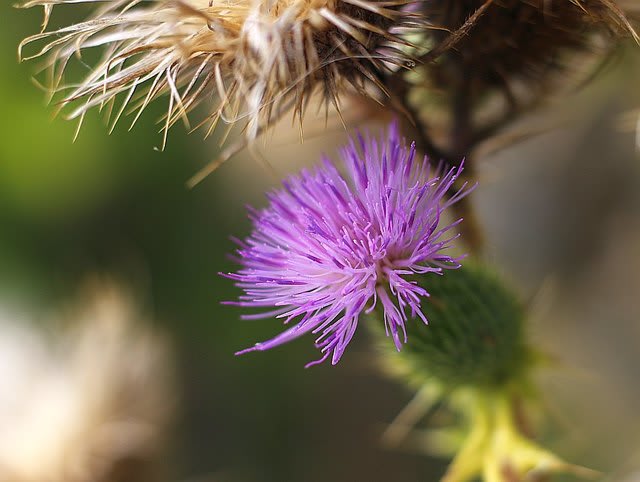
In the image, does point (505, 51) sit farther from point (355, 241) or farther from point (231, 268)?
point (231, 268)

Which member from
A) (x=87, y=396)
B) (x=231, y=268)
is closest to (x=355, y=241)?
(x=87, y=396)

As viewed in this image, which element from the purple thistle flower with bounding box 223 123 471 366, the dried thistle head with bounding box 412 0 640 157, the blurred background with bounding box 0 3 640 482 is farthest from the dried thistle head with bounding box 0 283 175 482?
the dried thistle head with bounding box 412 0 640 157

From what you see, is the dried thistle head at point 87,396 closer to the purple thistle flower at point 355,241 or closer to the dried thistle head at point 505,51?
the purple thistle flower at point 355,241

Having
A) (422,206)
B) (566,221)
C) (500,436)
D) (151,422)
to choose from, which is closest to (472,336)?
(500,436)

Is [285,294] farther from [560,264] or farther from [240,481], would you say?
[240,481]

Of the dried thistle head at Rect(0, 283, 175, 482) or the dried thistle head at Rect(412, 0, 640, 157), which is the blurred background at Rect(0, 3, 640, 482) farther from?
the dried thistle head at Rect(412, 0, 640, 157)

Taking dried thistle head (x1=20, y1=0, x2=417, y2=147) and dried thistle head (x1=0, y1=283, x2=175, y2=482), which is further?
dried thistle head (x1=0, y1=283, x2=175, y2=482)
